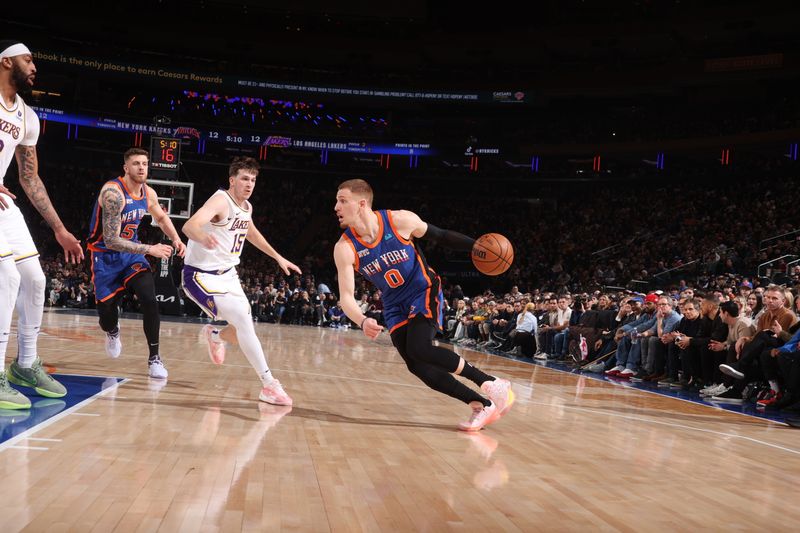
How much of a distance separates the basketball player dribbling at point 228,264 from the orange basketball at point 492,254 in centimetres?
171

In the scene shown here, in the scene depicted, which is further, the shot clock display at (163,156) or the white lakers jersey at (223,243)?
the shot clock display at (163,156)

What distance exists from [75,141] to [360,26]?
14010 millimetres

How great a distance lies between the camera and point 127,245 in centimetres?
646

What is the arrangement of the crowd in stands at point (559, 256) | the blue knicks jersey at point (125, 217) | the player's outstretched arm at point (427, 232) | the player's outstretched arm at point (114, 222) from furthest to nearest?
1. the crowd in stands at point (559, 256)
2. the blue knicks jersey at point (125, 217)
3. the player's outstretched arm at point (114, 222)
4. the player's outstretched arm at point (427, 232)

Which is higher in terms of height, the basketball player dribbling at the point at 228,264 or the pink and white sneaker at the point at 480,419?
the basketball player dribbling at the point at 228,264

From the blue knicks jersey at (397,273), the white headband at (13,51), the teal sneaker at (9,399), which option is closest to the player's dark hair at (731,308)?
the blue knicks jersey at (397,273)

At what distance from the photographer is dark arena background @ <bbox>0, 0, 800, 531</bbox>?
3330mm

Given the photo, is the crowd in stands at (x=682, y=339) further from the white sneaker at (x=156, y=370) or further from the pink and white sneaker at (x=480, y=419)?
the white sneaker at (x=156, y=370)

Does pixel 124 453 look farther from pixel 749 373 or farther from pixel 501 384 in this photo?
pixel 749 373

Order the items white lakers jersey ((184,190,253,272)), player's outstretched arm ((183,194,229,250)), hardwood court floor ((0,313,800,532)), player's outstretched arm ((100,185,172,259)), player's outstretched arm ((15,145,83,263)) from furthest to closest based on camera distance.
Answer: player's outstretched arm ((100,185,172,259)), white lakers jersey ((184,190,253,272)), player's outstretched arm ((183,194,229,250)), player's outstretched arm ((15,145,83,263)), hardwood court floor ((0,313,800,532))

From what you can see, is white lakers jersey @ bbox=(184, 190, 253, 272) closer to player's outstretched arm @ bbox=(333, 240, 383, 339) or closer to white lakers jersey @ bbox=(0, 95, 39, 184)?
player's outstretched arm @ bbox=(333, 240, 383, 339)

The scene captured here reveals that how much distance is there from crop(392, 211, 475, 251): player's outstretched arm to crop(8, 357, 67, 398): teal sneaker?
2.57 metres

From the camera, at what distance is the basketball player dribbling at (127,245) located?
6.58 m

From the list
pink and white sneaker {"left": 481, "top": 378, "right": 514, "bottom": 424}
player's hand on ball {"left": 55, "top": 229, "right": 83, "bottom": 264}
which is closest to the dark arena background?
pink and white sneaker {"left": 481, "top": 378, "right": 514, "bottom": 424}
